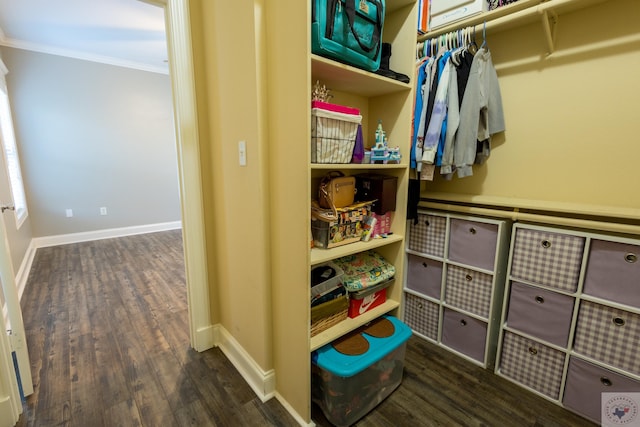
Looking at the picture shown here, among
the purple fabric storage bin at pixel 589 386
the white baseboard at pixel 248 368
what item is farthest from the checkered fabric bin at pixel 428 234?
the white baseboard at pixel 248 368

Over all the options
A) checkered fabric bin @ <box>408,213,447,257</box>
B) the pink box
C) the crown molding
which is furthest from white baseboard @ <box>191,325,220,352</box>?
the crown molding

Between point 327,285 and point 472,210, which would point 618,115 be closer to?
point 472,210

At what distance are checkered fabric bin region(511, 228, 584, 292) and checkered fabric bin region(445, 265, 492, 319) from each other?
0.18 m

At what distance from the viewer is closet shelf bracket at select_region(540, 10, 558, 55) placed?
53.6 inches

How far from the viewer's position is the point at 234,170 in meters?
→ 1.48

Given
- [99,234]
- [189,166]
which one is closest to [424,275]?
[189,166]

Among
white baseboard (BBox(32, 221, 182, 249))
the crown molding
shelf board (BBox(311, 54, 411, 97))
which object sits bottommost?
white baseboard (BBox(32, 221, 182, 249))

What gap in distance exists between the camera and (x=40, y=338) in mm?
1947

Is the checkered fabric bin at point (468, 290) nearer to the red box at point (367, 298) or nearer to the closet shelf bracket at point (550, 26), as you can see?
the red box at point (367, 298)

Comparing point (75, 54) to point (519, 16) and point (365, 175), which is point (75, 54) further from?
point (519, 16)

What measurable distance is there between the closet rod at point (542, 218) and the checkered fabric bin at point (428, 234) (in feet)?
0.27

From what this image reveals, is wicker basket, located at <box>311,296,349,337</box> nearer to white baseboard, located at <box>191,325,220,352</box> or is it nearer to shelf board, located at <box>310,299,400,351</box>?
shelf board, located at <box>310,299,400,351</box>

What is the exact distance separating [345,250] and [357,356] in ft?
1.57

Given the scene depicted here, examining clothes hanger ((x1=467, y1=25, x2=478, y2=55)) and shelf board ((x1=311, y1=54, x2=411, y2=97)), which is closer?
shelf board ((x1=311, y1=54, x2=411, y2=97))
